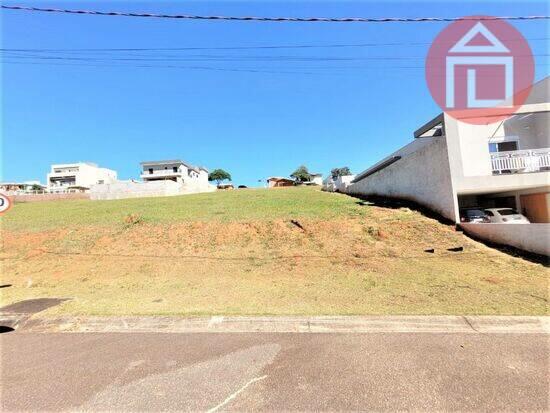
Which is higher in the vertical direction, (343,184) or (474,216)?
(343,184)

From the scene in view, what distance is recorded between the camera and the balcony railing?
12734 mm

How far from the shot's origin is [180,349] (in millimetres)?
3916

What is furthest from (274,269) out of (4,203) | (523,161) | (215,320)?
(523,161)

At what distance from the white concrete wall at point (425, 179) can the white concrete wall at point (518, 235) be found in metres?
1.36

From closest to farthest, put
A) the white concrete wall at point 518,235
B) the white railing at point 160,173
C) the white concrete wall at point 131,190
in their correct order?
the white concrete wall at point 518,235 → the white concrete wall at point 131,190 → the white railing at point 160,173

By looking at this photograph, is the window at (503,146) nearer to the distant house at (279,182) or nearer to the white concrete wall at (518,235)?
the white concrete wall at (518,235)

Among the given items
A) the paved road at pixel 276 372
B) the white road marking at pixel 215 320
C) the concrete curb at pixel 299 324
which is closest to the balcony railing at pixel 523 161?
the concrete curb at pixel 299 324

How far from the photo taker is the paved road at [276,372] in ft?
9.12

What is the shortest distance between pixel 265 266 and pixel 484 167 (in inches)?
459

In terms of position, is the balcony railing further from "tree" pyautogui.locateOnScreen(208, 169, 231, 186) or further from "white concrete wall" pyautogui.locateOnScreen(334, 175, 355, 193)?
"tree" pyautogui.locateOnScreen(208, 169, 231, 186)

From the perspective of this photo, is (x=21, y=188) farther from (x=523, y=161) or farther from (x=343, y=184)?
(x=523, y=161)

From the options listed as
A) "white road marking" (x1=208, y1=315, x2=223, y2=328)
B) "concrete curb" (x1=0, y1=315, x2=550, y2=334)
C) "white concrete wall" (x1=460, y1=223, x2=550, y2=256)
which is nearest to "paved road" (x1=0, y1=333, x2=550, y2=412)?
"concrete curb" (x1=0, y1=315, x2=550, y2=334)

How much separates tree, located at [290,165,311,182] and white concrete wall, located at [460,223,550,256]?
68781mm

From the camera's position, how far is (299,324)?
468cm
